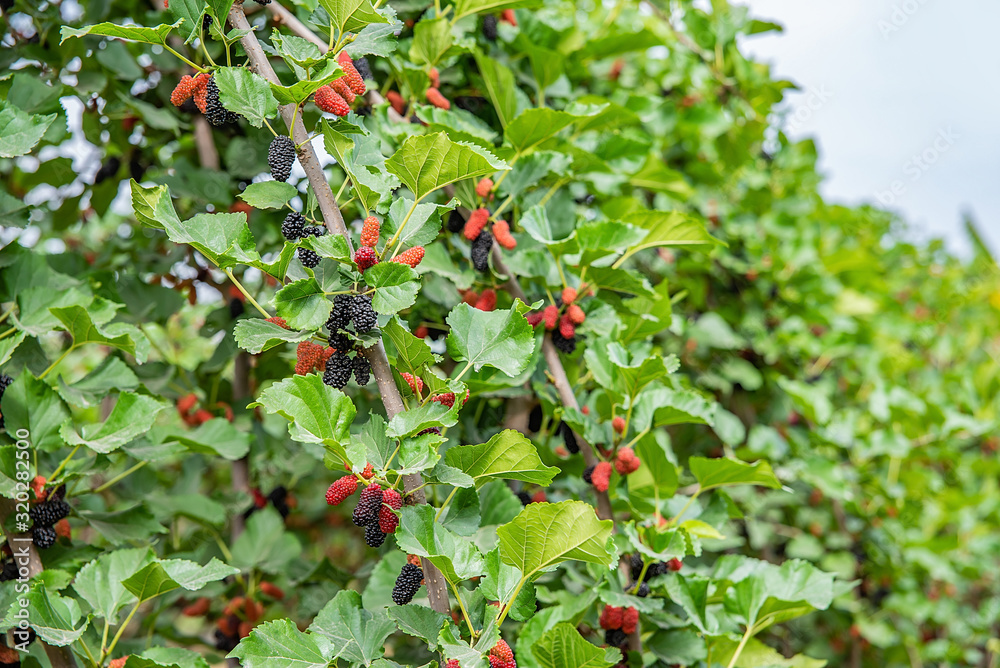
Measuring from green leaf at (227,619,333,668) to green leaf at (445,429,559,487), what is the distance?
8.6 inches

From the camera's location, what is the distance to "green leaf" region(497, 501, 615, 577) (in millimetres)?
657

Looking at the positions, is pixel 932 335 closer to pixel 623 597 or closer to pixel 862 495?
pixel 862 495

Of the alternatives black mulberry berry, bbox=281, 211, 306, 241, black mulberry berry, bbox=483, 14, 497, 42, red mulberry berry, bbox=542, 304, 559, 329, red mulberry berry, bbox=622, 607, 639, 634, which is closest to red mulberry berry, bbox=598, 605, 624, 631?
red mulberry berry, bbox=622, 607, 639, 634

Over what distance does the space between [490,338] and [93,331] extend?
20.7 inches

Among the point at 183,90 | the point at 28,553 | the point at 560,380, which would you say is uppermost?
the point at 183,90

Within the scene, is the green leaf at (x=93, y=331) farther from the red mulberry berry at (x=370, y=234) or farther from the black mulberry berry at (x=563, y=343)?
the black mulberry berry at (x=563, y=343)

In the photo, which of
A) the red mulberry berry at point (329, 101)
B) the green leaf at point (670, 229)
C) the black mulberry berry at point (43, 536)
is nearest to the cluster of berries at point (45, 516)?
the black mulberry berry at point (43, 536)

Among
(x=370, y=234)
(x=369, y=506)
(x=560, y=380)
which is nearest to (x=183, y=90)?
(x=370, y=234)

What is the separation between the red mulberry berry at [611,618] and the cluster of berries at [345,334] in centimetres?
46

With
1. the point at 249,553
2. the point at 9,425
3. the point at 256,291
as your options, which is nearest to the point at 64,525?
the point at 9,425

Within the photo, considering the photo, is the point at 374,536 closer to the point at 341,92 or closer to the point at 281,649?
the point at 281,649

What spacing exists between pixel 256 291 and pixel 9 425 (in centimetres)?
62

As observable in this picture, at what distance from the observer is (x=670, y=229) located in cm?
101

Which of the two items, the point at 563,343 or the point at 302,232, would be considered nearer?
the point at 302,232
